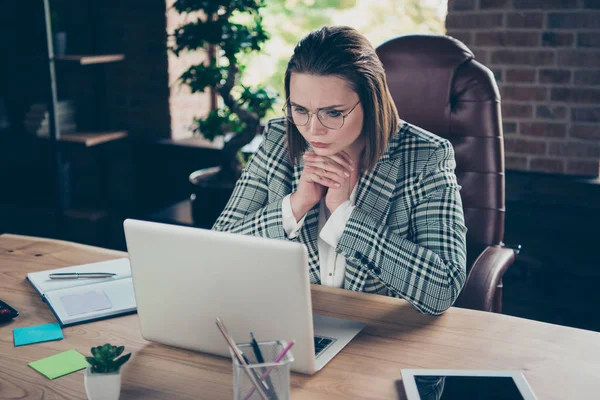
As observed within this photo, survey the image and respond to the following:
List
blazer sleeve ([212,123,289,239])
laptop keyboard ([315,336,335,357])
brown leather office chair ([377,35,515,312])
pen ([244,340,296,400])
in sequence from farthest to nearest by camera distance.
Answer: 1. brown leather office chair ([377,35,515,312])
2. blazer sleeve ([212,123,289,239])
3. laptop keyboard ([315,336,335,357])
4. pen ([244,340,296,400])

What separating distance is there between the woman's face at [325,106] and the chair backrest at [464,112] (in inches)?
16.5

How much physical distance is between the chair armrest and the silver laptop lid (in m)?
0.67

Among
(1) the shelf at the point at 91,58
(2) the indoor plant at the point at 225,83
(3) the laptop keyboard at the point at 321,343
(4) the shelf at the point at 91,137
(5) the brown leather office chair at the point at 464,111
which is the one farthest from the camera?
(4) the shelf at the point at 91,137

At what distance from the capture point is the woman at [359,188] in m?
1.49

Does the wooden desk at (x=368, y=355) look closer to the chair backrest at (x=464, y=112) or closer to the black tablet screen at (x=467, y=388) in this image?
the black tablet screen at (x=467, y=388)

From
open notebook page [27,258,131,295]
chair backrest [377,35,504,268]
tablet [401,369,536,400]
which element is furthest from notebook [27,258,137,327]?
chair backrest [377,35,504,268]

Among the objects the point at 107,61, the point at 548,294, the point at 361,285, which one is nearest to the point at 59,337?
the point at 361,285

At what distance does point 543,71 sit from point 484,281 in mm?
1218

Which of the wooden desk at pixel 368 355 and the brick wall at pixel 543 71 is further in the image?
the brick wall at pixel 543 71

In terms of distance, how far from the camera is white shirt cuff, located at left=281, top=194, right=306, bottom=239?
65.4 inches

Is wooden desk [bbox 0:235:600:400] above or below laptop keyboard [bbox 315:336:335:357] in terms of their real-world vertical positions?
below

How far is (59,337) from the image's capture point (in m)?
1.29

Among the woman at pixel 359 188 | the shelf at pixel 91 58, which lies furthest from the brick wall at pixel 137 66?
the woman at pixel 359 188

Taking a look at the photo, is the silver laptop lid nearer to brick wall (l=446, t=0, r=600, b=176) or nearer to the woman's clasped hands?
the woman's clasped hands
